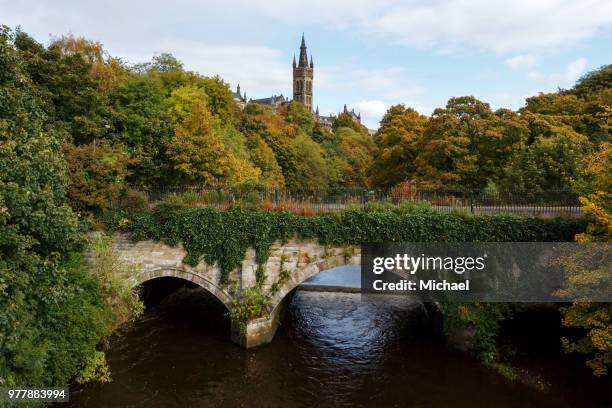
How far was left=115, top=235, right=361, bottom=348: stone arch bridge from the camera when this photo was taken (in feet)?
48.8

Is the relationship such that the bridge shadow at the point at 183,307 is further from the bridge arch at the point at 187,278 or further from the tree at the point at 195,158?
the tree at the point at 195,158

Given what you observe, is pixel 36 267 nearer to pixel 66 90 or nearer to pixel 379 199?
pixel 379 199

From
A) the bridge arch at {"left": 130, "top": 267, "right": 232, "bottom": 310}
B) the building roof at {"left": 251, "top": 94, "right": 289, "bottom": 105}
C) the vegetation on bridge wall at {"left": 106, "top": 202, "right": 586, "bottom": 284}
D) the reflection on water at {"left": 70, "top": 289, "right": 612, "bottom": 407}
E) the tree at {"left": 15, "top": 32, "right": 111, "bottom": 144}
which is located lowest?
the reflection on water at {"left": 70, "top": 289, "right": 612, "bottom": 407}

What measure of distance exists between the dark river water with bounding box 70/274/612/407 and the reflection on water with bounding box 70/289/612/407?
0.10 feet

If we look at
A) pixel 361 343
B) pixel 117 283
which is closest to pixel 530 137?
pixel 361 343

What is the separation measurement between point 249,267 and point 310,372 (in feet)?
13.4

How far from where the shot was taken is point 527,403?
476 inches

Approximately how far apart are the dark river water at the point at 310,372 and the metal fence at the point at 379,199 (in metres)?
5.20

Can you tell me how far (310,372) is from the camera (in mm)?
14125

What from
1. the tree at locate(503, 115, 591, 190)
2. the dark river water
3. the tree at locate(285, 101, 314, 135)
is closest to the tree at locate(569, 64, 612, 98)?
the tree at locate(503, 115, 591, 190)

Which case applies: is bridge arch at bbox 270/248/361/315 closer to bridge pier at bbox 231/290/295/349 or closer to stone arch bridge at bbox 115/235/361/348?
stone arch bridge at bbox 115/235/361/348

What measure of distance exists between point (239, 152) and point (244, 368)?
19.8m

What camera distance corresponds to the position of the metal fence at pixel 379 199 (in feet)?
49.4

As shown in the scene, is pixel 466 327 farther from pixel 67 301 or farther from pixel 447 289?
pixel 67 301
